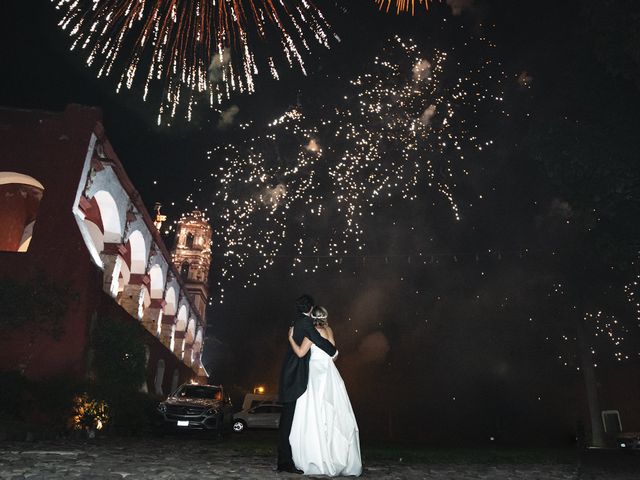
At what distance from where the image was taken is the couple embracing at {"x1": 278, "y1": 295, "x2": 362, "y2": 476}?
4.73m

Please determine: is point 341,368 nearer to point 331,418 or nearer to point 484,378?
point 484,378

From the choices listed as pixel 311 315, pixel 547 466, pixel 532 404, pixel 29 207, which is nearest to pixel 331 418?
pixel 311 315

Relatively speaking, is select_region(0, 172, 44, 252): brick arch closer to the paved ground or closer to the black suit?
the paved ground

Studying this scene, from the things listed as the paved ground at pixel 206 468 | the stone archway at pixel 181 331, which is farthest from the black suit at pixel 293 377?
the stone archway at pixel 181 331

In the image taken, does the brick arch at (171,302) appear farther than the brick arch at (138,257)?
Yes

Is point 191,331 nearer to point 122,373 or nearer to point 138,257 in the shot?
point 138,257

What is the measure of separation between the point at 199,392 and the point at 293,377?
9047 mm

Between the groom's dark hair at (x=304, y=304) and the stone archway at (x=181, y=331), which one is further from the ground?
the stone archway at (x=181, y=331)

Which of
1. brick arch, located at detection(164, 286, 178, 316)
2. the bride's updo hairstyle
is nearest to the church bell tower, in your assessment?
brick arch, located at detection(164, 286, 178, 316)

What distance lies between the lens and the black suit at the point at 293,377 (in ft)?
16.0

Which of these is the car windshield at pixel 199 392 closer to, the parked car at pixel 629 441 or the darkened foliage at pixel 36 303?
the darkened foliage at pixel 36 303

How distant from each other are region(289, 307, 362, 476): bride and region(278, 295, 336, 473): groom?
62mm

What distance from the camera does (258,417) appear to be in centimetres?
1981

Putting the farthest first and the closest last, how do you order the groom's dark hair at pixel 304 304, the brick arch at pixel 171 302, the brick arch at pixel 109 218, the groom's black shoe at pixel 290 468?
the brick arch at pixel 171 302, the brick arch at pixel 109 218, the groom's dark hair at pixel 304 304, the groom's black shoe at pixel 290 468
